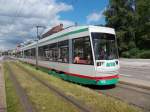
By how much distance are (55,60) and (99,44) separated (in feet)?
19.1

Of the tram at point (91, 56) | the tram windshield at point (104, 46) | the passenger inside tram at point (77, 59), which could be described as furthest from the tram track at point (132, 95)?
the passenger inside tram at point (77, 59)

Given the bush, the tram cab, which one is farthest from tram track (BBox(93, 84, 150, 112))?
the bush

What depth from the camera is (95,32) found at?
13812mm

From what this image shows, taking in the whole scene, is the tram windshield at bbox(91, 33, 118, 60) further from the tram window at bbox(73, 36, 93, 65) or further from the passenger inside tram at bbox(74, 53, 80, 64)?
the passenger inside tram at bbox(74, 53, 80, 64)

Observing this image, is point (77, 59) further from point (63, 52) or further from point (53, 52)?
point (53, 52)

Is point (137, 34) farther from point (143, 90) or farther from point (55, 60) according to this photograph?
point (143, 90)

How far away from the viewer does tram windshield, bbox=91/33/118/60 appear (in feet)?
44.4

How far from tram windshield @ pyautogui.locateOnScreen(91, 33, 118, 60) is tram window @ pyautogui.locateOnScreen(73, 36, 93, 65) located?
12.3 inches

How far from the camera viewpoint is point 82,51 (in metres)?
14.1

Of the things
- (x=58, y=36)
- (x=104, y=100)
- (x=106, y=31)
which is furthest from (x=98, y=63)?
(x=58, y=36)

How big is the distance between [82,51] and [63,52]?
2856mm

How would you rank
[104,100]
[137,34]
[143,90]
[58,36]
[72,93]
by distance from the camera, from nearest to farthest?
1. [104,100]
2. [72,93]
3. [143,90]
4. [58,36]
5. [137,34]

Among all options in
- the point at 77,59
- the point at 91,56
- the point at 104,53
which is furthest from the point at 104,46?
the point at 77,59

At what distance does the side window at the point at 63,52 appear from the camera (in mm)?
16078
